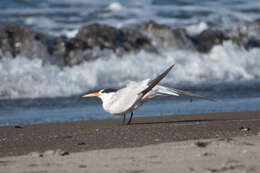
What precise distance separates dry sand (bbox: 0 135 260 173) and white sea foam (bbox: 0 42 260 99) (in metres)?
5.65

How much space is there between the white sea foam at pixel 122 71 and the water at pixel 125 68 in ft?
0.05

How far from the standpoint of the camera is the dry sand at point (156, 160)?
13.9 feet

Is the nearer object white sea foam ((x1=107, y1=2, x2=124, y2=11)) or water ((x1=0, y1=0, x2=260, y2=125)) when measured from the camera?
water ((x1=0, y1=0, x2=260, y2=125))

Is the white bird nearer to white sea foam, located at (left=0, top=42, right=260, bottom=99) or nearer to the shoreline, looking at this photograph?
the shoreline

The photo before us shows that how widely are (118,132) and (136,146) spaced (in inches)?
44.3

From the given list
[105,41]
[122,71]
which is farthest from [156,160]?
[105,41]

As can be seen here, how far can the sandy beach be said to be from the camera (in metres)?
4.33

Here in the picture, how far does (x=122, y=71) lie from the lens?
12883 millimetres

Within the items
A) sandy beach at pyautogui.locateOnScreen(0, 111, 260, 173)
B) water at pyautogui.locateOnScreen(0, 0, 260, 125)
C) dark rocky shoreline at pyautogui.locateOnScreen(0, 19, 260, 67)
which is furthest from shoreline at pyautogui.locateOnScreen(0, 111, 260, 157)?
dark rocky shoreline at pyautogui.locateOnScreen(0, 19, 260, 67)

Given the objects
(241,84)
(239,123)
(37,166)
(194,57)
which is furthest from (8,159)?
(194,57)

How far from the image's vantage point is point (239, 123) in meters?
6.96

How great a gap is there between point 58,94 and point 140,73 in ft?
9.53

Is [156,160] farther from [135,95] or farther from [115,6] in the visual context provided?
[115,6]

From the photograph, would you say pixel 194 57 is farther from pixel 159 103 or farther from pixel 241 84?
pixel 159 103
